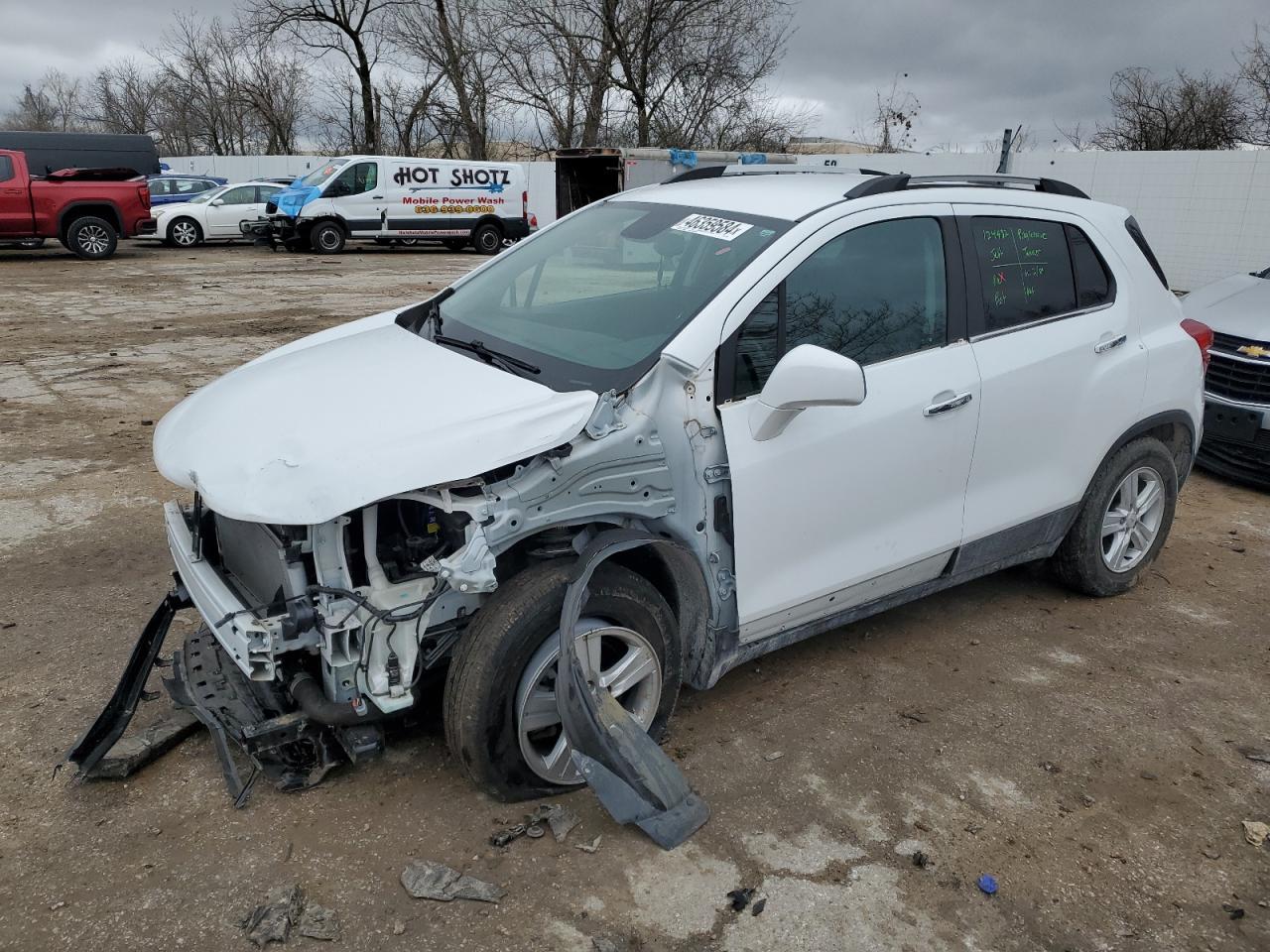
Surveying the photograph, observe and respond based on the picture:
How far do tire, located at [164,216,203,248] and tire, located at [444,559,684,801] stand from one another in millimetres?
21423

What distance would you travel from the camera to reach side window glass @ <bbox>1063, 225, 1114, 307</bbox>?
4.06 m

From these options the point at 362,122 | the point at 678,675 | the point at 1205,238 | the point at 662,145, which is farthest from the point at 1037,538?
the point at 362,122

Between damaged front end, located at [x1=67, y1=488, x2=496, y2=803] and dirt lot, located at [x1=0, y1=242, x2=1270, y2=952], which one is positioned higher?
damaged front end, located at [x1=67, y1=488, x2=496, y2=803]

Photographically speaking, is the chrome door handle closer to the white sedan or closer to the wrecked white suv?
the wrecked white suv

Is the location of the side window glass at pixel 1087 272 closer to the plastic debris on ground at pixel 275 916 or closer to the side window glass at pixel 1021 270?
the side window glass at pixel 1021 270

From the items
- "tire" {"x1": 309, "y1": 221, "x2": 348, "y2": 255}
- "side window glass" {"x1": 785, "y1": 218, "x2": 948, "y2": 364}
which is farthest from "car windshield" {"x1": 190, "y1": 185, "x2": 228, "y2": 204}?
"side window glass" {"x1": 785, "y1": 218, "x2": 948, "y2": 364}

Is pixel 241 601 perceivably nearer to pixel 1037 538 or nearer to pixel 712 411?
pixel 712 411

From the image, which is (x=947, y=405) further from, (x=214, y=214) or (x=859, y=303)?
(x=214, y=214)

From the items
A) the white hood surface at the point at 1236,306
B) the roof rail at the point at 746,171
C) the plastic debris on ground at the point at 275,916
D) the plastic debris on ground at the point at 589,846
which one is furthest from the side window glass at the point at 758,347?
the white hood surface at the point at 1236,306

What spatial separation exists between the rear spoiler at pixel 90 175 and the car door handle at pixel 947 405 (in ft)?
61.5

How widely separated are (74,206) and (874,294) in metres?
18.6

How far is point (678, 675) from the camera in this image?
3148 millimetres

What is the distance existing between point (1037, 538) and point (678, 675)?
6.23ft

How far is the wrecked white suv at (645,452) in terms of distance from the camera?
8.77 ft
